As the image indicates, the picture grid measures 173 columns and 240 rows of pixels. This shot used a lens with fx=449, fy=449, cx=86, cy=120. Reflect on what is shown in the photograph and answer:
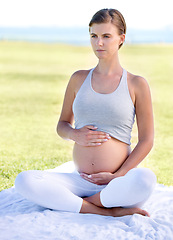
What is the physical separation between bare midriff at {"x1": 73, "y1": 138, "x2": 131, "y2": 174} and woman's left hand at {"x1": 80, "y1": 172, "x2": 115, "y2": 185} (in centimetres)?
4

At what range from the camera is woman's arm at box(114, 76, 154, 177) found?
10.7 ft

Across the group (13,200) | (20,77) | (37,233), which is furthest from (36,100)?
(37,233)

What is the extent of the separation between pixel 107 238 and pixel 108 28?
1478mm

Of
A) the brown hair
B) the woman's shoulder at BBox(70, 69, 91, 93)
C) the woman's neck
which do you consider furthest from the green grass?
the brown hair

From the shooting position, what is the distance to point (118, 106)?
328cm

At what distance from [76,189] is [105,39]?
113 cm

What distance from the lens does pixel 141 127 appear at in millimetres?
3316

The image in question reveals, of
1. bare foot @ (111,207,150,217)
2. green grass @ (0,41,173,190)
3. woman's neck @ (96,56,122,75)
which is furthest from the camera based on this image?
green grass @ (0,41,173,190)

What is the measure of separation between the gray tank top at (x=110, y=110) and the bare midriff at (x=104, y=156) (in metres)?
0.07

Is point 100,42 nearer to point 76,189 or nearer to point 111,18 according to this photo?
point 111,18

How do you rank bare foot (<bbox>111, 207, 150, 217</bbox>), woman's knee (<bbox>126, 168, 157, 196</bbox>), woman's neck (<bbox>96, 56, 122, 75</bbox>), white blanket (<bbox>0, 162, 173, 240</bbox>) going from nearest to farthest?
white blanket (<bbox>0, 162, 173, 240</bbox>) < woman's knee (<bbox>126, 168, 157, 196</bbox>) < bare foot (<bbox>111, 207, 150, 217</bbox>) < woman's neck (<bbox>96, 56, 122, 75</bbox>)

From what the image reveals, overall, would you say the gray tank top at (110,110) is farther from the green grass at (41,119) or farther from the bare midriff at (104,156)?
the green grass at (41,119)

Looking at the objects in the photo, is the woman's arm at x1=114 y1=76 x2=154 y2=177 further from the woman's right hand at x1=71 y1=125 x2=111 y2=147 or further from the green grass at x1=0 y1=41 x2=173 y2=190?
the green grass at x1=0 y1=41 x2=173 y2=190

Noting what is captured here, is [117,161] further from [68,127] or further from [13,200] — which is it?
[13,200]
